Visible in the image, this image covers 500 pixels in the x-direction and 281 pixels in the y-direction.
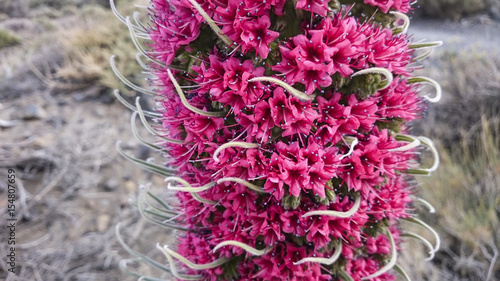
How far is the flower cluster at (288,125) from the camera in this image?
92 centimetres

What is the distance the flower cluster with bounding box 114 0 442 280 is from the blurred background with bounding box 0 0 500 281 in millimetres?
1467

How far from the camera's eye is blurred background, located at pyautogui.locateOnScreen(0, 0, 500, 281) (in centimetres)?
261

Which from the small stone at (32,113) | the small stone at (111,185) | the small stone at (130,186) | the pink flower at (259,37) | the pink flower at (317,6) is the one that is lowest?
the small stone at (32,113)

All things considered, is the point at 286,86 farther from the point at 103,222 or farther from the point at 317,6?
the point at 103,222

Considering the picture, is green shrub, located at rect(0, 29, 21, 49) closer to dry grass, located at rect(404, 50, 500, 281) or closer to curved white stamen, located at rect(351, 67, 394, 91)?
dry grass, located at rect(404, 50, 500, 281)

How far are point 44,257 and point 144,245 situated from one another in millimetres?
680

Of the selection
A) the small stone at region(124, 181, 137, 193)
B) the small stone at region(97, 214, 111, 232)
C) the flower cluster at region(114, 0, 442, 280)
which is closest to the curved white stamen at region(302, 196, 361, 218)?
the flower cluster at region(114, 0, 442, 280)

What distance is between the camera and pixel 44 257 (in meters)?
2.61

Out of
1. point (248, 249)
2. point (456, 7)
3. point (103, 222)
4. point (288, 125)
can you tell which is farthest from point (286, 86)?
point (456, 7)

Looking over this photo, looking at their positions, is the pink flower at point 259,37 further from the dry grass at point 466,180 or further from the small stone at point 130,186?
the small stone at point 130,186

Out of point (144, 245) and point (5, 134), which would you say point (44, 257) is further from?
point (5, 134)

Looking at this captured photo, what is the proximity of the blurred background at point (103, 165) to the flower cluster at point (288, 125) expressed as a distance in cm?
147

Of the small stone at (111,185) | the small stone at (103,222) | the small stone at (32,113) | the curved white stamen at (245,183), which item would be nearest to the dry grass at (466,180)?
the curved white stamen at (245,183)

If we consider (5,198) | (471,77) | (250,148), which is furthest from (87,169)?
(471,77)
